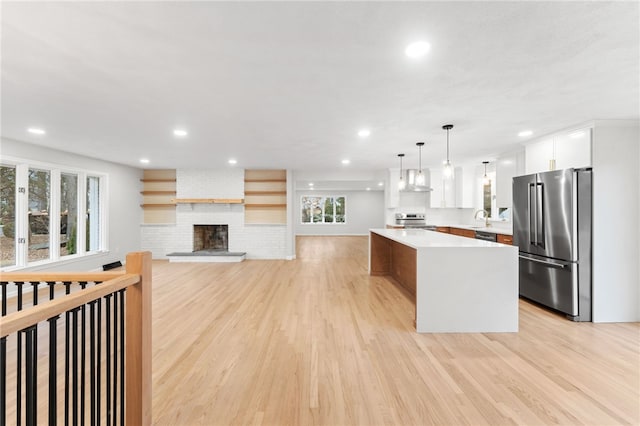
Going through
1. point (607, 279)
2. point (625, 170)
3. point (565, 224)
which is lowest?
point (607, 279)

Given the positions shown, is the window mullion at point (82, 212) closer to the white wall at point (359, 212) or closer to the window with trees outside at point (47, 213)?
the window with trees outside at point (47, 213)

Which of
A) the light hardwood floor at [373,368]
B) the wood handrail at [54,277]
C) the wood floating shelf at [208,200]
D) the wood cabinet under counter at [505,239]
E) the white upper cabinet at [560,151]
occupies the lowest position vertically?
the light hardwood floor at [373,368]

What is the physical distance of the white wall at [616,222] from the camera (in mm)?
3377

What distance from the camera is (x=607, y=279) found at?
3.41 m

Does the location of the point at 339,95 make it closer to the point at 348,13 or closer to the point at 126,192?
the point at 348,13

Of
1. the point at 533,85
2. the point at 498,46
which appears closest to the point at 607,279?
the point at 533,85

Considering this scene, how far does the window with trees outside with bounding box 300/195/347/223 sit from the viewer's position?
1425 centimetres

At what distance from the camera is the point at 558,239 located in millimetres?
3584

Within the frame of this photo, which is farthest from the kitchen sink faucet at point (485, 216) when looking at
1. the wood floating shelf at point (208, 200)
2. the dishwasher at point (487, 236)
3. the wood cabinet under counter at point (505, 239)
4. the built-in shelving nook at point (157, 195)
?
the built-in shelving nook at point (157, 195)

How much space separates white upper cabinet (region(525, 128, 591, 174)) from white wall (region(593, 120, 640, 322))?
0.36ft

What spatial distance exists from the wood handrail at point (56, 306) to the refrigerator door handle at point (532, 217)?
439cm

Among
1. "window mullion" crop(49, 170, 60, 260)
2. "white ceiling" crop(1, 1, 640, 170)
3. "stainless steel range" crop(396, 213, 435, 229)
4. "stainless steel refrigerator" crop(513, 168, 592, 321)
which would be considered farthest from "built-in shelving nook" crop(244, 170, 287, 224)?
"stainless steel refrigerator" crop(513, 168, 592, 321)

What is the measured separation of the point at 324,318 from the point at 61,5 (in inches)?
128

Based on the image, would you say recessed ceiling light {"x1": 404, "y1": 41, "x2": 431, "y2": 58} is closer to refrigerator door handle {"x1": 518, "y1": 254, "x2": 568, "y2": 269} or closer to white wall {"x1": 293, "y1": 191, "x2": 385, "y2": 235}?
refrigerator door handle {"x1": 518, "y1": 254, "x2": 568, "y2": 269}
